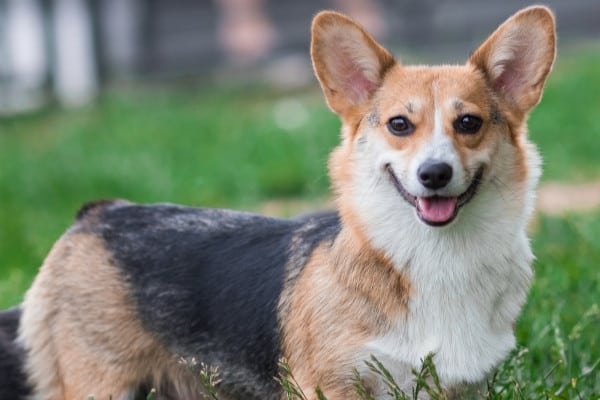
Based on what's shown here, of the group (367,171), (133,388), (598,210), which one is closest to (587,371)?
(367,171)

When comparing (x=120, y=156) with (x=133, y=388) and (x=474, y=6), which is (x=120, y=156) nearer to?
(x=133, y=388)

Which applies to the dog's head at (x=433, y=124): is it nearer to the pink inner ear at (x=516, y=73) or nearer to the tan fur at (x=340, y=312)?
the pink inner ear at (x=516, y=73)

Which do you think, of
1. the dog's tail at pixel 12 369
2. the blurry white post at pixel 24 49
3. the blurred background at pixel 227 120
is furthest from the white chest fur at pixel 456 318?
the blurry white post at pixel 24 49

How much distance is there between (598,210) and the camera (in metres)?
7.48

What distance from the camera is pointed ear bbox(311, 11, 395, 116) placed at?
4.12m

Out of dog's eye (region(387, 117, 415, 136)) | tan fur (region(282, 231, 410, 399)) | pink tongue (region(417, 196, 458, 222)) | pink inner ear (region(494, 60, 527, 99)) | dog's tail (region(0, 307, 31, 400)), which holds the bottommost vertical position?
dog's tail (region(0, 307, 31, 400))

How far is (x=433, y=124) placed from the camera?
383 cm

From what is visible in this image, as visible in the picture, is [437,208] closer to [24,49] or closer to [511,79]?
[511,79]

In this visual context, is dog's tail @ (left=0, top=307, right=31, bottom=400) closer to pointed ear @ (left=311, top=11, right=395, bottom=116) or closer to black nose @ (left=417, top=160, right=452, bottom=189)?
pointed ear @ (left=311, top=11, right=395, bottom=116)

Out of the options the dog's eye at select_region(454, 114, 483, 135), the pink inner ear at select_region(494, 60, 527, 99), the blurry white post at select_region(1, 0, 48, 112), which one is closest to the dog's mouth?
the dog's eye at select_region(454, 114, 483, 135)

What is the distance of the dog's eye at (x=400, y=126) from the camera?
153 inches

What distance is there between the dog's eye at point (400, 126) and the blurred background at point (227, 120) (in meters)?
0.82

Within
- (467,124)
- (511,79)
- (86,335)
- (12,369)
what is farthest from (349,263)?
(12,369)

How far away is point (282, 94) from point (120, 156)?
6602 mm
